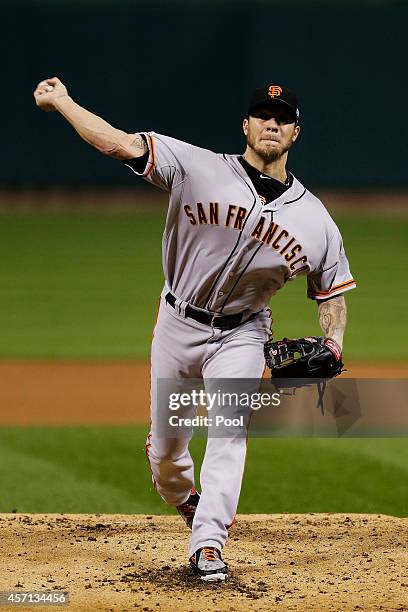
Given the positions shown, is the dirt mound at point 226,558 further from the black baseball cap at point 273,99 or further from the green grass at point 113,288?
the green grass at point 113,288

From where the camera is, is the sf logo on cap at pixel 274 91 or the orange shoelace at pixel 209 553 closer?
the orange shoelace at pixel 209 553

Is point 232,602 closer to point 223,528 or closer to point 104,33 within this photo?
point 223,528

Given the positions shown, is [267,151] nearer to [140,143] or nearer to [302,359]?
[140,143]

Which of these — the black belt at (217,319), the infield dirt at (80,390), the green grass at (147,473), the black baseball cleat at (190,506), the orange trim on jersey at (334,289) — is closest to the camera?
the black belt at (217,319)

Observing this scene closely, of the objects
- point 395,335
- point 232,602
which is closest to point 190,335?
point 232,602

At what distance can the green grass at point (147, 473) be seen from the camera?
244 inches

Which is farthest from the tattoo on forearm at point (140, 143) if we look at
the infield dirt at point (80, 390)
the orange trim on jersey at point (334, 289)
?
the infield dirt at point (80, 390)

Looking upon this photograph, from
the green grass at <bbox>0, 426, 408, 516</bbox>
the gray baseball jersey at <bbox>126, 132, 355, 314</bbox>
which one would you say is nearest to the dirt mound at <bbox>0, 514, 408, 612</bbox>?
the green grass at <bbox>0, 426, 408, 516</bbox>

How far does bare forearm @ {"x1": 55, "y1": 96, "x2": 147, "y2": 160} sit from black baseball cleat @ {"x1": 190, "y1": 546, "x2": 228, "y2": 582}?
1562 millimetres

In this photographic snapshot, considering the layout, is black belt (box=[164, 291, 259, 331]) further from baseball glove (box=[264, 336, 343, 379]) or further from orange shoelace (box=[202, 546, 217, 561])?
orange shoelace (box=[202, 546, 217, 561])

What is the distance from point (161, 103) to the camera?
21.8m

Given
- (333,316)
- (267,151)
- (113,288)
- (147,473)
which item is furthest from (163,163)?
(113,288)

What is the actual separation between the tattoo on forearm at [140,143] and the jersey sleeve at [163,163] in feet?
0.05

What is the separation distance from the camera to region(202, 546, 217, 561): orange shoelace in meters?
4.28
